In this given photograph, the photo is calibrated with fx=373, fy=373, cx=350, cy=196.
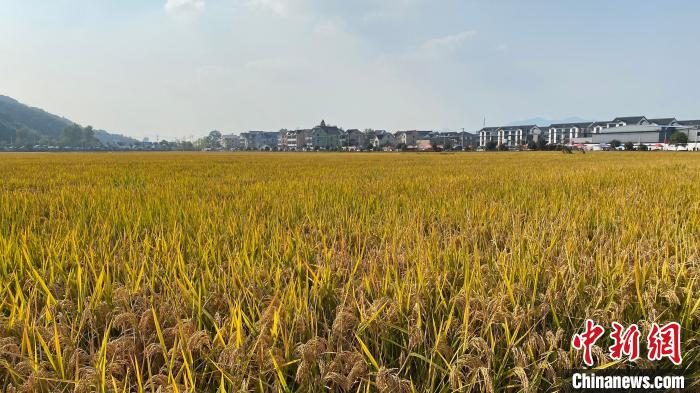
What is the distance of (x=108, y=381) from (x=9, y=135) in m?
177

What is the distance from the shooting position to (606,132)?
Result: 81625 mm

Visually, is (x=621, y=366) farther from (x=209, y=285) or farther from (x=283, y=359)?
(x=209, y=285)

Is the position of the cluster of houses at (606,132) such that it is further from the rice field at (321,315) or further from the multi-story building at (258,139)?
the multi-story building at (258,139)

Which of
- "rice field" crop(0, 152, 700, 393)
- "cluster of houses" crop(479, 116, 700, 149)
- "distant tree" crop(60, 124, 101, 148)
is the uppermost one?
"distant tree" crop(60, 124, 101, 148)

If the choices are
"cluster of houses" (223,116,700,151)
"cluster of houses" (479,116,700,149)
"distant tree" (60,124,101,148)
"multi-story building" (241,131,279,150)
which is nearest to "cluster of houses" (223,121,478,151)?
"cluster of houses" (223,116,700,151)

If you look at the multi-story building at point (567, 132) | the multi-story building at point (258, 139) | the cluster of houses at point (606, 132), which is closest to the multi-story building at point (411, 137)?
the cluster of houses at point (606, 132)

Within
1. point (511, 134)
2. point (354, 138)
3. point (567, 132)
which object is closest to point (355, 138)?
point (354, 138)

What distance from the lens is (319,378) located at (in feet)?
3.46

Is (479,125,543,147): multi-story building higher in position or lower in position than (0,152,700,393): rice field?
higher

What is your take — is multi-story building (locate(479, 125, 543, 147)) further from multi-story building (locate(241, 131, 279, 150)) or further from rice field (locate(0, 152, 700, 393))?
rice field (locate(0, 152, 700, 393))

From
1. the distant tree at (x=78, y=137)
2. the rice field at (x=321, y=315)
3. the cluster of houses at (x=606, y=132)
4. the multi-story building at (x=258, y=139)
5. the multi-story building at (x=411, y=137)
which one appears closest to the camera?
the rice field at (x=321, y=315)

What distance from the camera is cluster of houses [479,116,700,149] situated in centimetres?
7381

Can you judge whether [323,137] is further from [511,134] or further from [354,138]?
[511,134]

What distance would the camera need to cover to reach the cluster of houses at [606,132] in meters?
73.8
